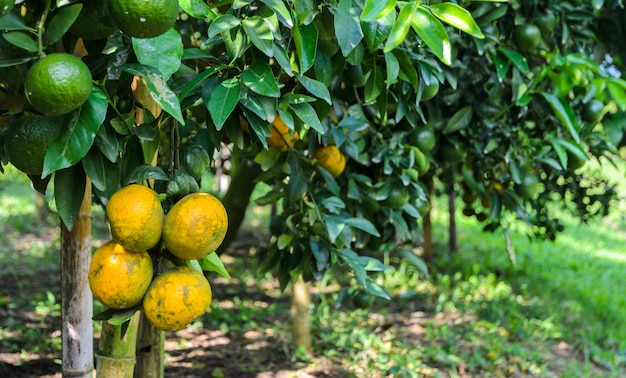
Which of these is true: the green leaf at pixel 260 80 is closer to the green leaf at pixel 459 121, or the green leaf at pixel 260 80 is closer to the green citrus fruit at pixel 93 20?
Answer: the green citrus fruit at pixel 93 20

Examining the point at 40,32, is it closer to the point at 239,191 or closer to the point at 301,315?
the point at 301,315

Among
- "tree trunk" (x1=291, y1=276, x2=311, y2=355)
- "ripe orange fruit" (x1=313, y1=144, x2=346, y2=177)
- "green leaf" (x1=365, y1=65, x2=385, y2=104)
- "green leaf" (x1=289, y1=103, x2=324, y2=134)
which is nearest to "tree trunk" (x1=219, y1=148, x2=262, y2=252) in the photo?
"tree trunk" (x1=291, y1=276, x2=311, y2=355)

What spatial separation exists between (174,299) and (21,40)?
0.40 m

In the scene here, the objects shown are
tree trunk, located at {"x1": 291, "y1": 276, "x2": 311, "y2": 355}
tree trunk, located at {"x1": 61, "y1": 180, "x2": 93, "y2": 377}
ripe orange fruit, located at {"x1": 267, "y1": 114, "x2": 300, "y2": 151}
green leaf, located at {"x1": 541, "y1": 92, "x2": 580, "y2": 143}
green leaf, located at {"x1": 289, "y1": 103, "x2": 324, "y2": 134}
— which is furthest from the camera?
tree trunk, located at {"x1": 291, "y1": 276, "x2": 311, "y2": 355}

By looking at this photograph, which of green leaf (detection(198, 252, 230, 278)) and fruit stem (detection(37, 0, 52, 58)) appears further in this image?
green leaf (detection(198, 252, 230, 278))

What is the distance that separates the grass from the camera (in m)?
2.75

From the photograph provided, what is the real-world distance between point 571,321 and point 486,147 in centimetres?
200

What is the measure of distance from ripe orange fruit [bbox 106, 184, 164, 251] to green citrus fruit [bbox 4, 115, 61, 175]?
12 centimetres

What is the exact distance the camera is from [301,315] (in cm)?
266

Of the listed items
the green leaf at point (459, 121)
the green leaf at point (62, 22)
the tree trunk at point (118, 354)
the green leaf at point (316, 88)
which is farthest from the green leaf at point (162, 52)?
the green leaf at point (459, 121)

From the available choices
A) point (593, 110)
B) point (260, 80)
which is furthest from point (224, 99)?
point (593, 110)

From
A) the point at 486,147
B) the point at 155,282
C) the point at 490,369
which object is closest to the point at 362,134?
the point at 486,147

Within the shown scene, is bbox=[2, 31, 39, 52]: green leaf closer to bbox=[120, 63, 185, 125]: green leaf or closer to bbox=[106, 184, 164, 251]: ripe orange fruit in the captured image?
bbox=[120, 63, 185, 125]: green leaf

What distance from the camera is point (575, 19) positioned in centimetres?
222
